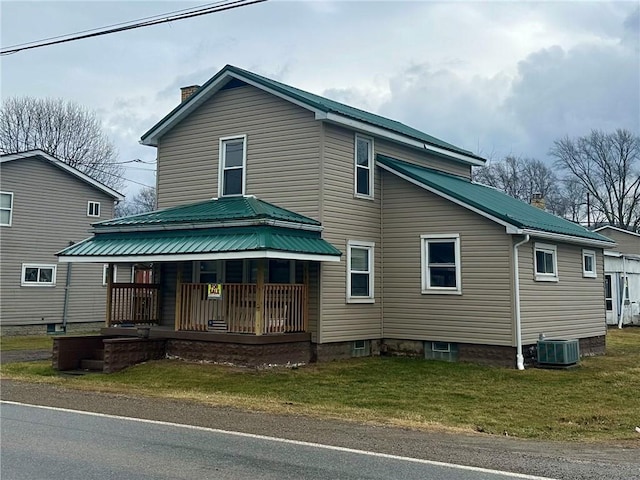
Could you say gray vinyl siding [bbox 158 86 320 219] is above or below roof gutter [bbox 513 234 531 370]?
above

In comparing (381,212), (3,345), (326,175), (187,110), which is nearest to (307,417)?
(326,175)

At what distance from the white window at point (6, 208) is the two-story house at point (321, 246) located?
9417mm

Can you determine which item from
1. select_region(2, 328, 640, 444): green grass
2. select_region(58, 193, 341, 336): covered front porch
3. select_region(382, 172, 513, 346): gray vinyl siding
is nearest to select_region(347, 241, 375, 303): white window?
select_region(382, 172, 513, 346): gray vinyl siding

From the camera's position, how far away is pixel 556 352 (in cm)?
1552

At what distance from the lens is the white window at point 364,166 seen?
1730 cm

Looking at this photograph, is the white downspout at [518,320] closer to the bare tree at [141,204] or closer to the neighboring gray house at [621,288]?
the neighboring gray house at [621,288]

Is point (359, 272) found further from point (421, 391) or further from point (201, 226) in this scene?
point (421, 391)

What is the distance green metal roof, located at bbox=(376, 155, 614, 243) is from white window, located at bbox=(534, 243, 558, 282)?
1.64 feet

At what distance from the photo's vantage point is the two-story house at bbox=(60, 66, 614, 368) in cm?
1523

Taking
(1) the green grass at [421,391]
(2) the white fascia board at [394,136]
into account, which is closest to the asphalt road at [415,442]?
(1) the green grass at [421,391]

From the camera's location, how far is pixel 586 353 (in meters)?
19.1

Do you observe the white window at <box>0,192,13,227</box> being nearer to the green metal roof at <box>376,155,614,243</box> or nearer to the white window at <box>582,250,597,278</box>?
the green metal roof at <box>376,155,614,243</box>

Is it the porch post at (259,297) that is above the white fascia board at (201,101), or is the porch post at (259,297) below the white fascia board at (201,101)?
below

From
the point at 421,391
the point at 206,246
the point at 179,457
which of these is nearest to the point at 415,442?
the point at 179,457
